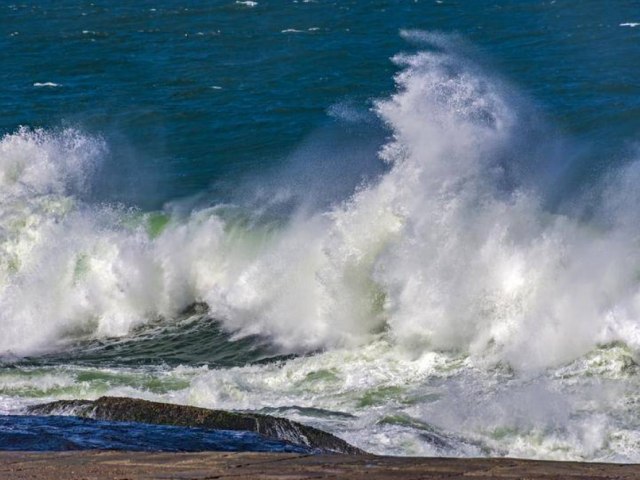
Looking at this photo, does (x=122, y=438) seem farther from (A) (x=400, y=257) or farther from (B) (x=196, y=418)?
(A) (x=400, y=257)

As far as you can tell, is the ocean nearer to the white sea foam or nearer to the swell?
the swell

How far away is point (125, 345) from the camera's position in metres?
18.1

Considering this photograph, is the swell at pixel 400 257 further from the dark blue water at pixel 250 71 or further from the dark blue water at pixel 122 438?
the dark blue water at pixel 122 438

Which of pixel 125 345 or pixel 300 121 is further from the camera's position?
pixel 300 121

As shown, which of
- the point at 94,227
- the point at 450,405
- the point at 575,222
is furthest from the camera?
the point at 94,227

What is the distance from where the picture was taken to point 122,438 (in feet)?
35.4

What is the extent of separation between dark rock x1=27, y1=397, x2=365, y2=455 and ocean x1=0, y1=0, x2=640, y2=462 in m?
0.60

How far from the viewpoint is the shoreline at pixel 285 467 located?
307 inches

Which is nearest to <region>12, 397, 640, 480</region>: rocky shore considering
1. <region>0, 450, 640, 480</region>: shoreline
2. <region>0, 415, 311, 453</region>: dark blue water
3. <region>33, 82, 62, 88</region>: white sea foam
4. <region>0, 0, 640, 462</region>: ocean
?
<region>0, 450, 640, 480</region>: shoreline

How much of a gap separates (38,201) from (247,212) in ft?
12.4

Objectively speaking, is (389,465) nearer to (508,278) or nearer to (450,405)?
(450,405)

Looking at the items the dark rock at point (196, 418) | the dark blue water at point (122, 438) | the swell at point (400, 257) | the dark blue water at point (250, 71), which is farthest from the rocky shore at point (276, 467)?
the dark blue water at point (250, 71)

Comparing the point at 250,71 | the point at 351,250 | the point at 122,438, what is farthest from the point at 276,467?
the point at 250,71

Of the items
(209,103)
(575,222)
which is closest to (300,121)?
(209,103)
